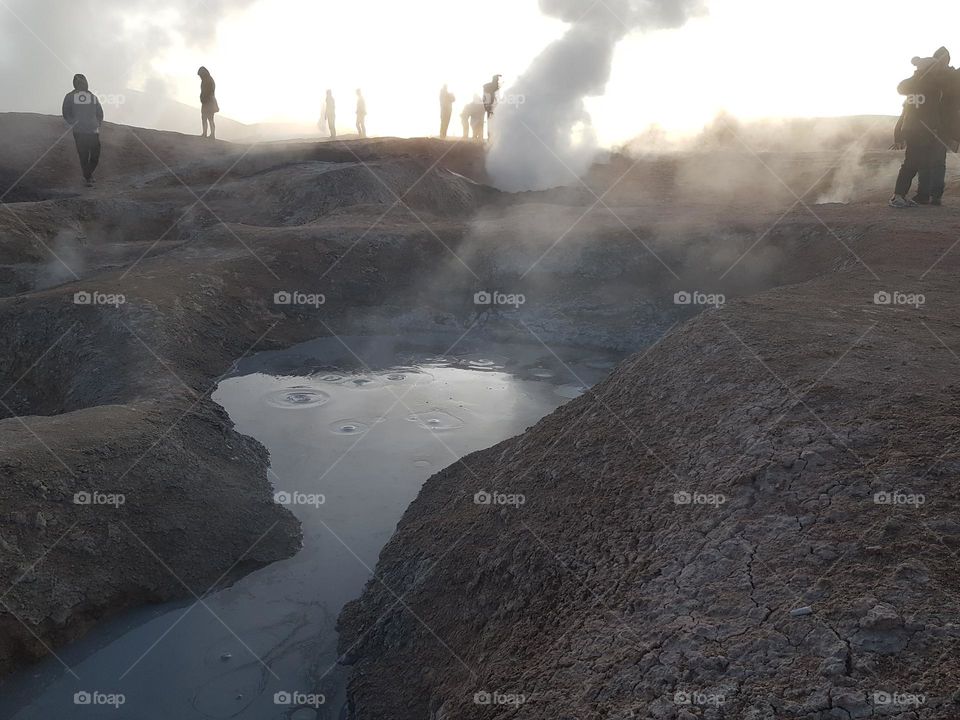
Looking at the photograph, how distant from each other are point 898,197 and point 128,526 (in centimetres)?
1221

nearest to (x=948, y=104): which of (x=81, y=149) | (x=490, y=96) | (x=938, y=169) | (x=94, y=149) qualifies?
(x=938, y=169)

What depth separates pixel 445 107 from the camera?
2303 centimetres

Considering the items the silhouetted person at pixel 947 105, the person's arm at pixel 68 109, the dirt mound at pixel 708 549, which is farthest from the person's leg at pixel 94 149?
the silhouetted person at pixel 947 105

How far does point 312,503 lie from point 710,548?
409cm

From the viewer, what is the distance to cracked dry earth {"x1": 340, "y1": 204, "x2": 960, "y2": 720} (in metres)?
2.71

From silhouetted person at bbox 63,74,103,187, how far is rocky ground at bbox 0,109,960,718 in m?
2.87

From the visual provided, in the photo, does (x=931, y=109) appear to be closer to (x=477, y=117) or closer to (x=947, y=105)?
(x=947, y=105)

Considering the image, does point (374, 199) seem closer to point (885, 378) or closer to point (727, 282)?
point (727, 282)

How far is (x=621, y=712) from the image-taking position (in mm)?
2846

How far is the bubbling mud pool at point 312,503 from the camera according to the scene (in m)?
4.44

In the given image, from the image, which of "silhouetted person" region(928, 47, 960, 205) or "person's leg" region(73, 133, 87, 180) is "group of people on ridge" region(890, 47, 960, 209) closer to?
"silhouetted person" region(928, 47, 960, 205)

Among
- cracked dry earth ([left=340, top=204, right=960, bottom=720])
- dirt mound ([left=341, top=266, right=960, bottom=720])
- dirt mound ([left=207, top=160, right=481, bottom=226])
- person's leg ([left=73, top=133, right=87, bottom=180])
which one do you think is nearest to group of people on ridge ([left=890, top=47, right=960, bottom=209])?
cracked dry earth ([left=340, top=204, right=960, bottom=720])

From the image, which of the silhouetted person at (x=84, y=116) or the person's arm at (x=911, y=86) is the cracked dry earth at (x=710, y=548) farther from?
the silhouetted person at (x=84, y=116)

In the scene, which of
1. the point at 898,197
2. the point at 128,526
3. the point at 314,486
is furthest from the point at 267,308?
the point at 898,197
